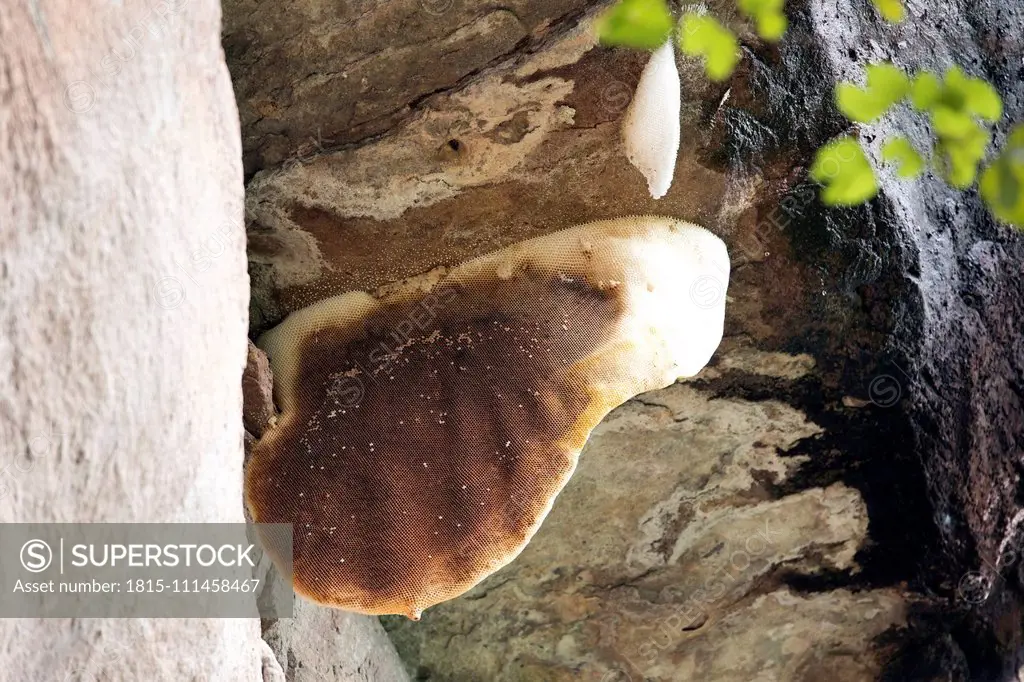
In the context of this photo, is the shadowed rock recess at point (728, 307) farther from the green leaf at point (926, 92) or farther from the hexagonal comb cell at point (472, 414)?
the green leaf at point (926, 92)

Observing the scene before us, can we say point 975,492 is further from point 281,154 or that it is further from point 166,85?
point 166,85

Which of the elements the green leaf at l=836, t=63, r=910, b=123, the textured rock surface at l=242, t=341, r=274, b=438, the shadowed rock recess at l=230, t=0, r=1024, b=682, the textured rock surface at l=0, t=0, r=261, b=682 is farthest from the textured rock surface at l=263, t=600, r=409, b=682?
the green leaf at l=836, t=63, r=910, b=123

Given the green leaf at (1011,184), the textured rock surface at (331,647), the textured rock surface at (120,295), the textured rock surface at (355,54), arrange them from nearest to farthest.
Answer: the green leaf at (1011,184) < the textured rock surface at (120,295) < the textured rock surface at (355,54) < the textured rock surface at (331,647)

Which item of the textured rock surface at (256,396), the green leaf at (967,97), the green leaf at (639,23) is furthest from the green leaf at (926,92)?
the textured rock surface at (256,396)

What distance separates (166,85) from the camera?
2.03 meters

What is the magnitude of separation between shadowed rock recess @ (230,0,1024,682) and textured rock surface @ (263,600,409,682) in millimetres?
26

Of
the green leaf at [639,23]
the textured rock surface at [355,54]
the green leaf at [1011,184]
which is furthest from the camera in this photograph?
the textured rock surface at [355,54]

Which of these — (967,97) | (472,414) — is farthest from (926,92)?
(472,414)

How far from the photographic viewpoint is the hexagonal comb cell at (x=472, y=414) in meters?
2.60

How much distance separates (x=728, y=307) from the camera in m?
3.08

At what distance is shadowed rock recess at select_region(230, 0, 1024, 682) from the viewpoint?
8.46 feet

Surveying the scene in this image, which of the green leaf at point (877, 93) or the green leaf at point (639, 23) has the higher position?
the green leaf at point (639, 23)

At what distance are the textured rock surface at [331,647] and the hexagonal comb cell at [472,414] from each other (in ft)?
3.23

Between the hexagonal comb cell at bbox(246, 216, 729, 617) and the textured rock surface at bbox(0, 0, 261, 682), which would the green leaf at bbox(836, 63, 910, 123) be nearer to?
the textured rock surface at bbox(0, 0, 261, 682)
